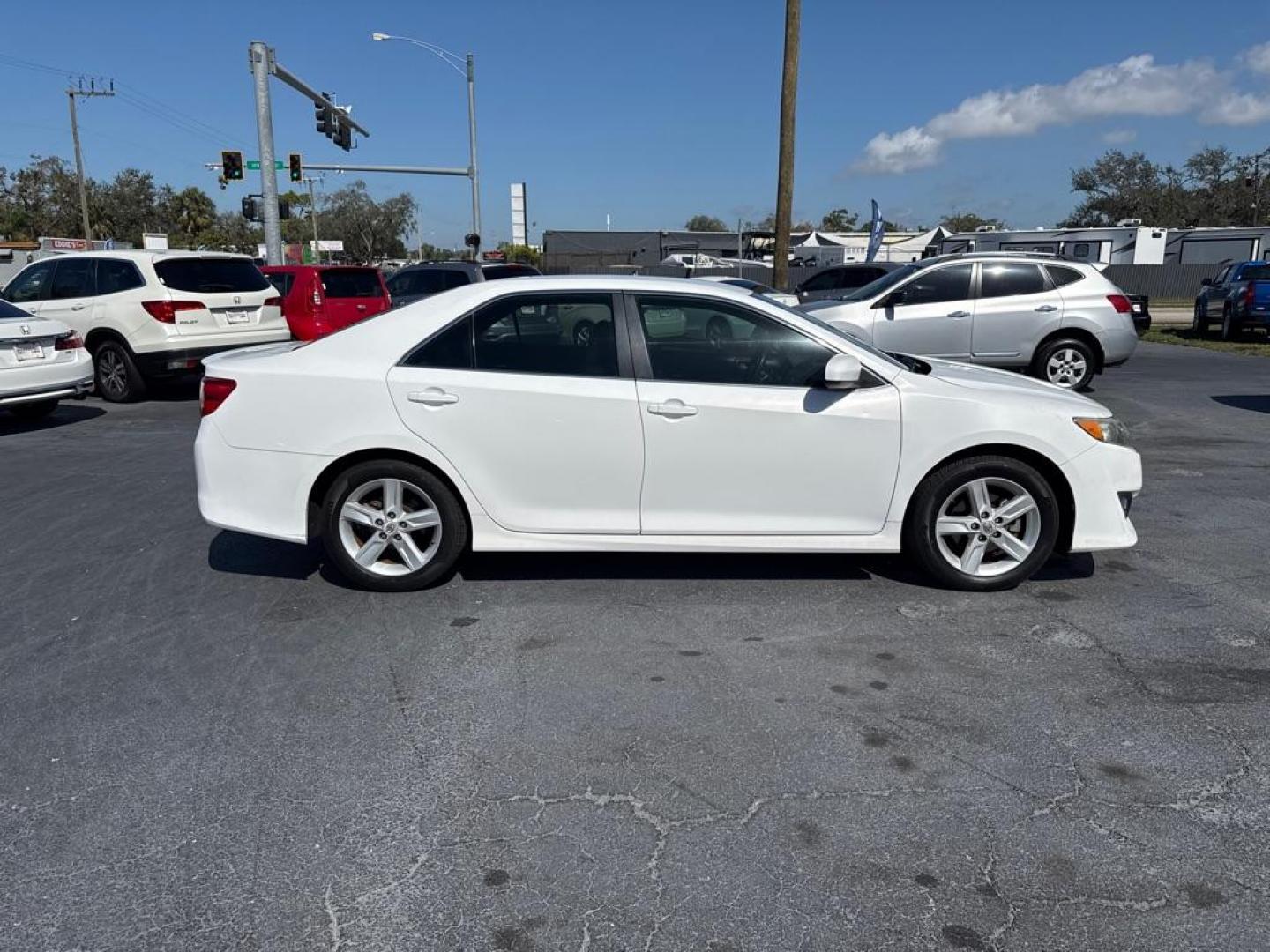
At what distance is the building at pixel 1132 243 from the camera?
40.8m

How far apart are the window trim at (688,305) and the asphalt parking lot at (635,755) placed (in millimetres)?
1105

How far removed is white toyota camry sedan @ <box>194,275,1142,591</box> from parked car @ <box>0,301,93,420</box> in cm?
659

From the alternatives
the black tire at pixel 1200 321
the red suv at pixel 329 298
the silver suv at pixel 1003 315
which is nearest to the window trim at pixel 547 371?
the silver suv at pixel 1003 315

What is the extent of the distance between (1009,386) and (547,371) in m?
2.45

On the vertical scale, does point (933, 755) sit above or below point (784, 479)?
below

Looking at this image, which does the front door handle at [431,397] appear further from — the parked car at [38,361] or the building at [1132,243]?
the building at [1132,243]

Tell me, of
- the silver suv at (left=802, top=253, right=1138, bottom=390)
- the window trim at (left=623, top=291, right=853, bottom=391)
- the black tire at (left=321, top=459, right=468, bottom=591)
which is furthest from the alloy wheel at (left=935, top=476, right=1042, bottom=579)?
the silver suv at (left=802, top=253, right=1138, bottom=390)

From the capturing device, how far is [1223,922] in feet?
8.45

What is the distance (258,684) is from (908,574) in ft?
11.1

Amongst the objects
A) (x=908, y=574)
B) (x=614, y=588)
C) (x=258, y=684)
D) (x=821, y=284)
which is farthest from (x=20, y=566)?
(x=821, y=284)

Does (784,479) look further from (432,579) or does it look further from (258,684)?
(258,684)

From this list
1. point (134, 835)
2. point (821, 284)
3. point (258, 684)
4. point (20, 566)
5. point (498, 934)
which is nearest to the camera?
point (498, 934)

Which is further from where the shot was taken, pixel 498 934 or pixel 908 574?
pixel 908 574

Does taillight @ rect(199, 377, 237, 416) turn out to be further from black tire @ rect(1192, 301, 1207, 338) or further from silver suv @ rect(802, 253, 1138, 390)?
black tire @ rect(1192, 301, 1207, 338)
